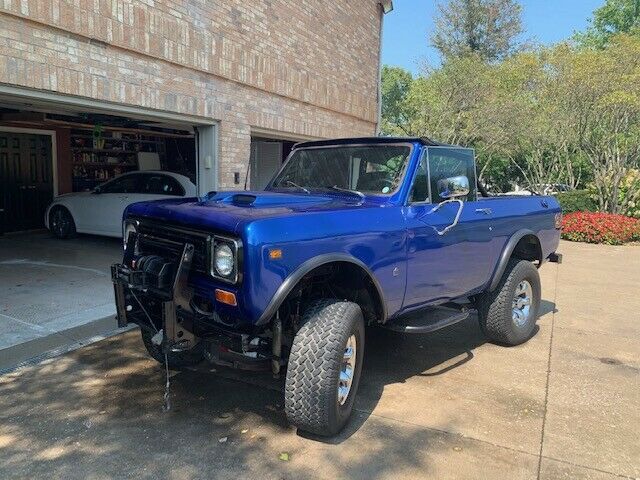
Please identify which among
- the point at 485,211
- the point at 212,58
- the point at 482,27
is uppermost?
the point at 482,27

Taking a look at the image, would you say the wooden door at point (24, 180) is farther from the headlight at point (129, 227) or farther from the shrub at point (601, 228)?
the shrub at point (601, 228)

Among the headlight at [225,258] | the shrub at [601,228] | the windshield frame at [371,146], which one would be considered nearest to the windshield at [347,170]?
the windshield frame at [371,146]

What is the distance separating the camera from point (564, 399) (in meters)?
4.22

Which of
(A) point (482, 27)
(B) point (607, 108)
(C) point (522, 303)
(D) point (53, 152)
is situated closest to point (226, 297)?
(C) point (522, 303)

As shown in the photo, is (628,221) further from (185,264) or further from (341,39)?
(185,264)

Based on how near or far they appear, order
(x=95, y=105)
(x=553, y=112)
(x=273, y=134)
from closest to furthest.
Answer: (x=95, y=105)
(x=273, y=134)
(x=553, y=112)

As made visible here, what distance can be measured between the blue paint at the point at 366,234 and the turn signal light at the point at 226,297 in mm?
34

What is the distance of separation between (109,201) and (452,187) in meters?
7.86

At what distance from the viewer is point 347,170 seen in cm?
469

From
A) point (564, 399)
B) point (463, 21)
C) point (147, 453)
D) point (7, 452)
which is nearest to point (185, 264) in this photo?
point (147, 453)

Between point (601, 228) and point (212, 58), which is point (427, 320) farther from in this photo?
point (601, 228)

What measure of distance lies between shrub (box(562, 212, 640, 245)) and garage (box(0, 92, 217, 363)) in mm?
10057

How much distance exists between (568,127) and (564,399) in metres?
13.2

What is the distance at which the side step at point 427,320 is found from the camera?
416 centimetres
